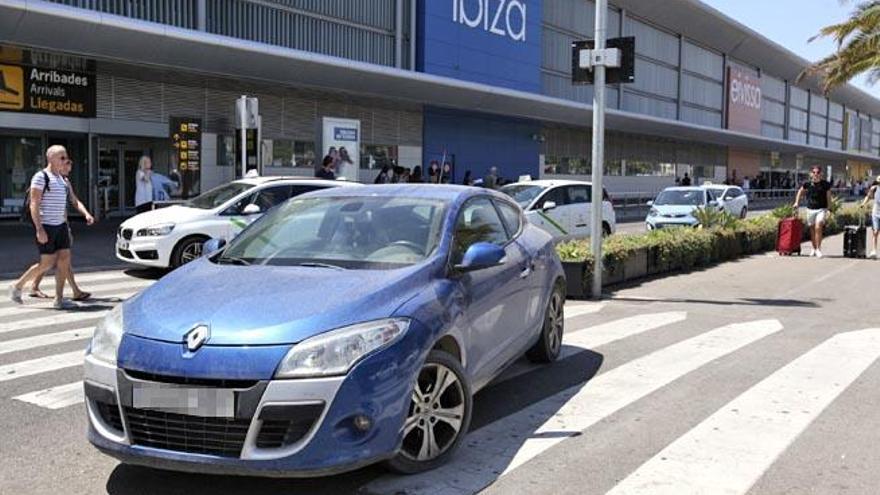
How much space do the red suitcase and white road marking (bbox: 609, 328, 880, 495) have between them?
9986 mm

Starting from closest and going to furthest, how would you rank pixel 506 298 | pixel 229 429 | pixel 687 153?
1. pixel 229 429
2. pixel 506 298
3. pixel 687 153

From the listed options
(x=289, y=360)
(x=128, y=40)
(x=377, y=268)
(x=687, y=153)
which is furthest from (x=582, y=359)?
(x=687, y=153)

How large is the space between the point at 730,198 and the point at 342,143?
39.8 ft

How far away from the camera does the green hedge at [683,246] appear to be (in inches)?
468

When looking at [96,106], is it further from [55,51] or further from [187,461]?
[187,461]

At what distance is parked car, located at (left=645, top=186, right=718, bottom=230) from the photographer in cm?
2072

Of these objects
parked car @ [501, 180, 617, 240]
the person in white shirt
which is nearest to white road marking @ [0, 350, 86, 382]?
the person in white shirt

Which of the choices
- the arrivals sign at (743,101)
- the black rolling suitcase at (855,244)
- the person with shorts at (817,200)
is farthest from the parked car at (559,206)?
the arrivals sign at (743,101)

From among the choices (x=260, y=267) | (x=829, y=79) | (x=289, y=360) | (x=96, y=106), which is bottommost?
(x=289, y=360)

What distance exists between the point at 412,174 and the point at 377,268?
79.1 feet

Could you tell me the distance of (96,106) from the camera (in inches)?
851

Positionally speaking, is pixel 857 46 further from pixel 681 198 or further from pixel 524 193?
pixel 524 193

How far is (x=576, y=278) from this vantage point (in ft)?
35.4

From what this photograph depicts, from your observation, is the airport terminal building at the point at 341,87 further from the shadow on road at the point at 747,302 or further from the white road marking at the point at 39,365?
the shadow on road at the point at 747,302
